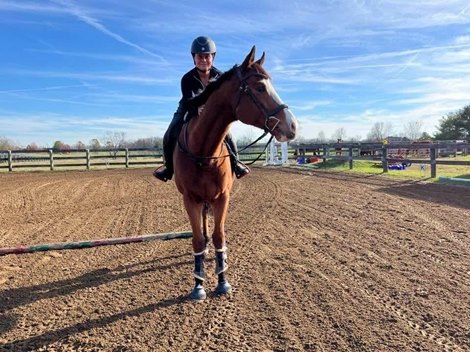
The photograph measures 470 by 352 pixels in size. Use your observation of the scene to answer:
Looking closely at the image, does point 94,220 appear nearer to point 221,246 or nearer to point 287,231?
point 287,231

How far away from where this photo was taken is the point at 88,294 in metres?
4.51

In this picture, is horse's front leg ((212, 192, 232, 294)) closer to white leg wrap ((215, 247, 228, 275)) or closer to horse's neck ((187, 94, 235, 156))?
white leg wrap ((215, 247, 228, 275))

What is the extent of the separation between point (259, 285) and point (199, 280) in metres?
0.71

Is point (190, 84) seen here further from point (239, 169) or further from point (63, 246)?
point (63, 246)

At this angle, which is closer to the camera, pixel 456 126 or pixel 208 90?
pixel 208 90

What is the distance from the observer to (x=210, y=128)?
164 inches

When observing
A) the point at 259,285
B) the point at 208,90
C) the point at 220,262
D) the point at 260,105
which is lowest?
the point at 259,285

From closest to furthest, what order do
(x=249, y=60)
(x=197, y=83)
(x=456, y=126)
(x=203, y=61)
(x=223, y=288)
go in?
(x=249, y=60)
(x=223, y=288)
(x=203, y=61)
(x=197, y=83)
(x=456, y=126)

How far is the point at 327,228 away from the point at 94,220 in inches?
195

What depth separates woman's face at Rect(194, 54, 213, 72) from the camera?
15.2 feet

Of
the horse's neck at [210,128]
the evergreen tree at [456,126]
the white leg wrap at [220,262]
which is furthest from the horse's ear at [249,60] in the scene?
the evergreen tree at [456,126]

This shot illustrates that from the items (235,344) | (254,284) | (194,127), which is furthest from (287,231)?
(235,344)

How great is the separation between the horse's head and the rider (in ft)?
2.52

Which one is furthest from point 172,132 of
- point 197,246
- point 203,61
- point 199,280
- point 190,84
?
point 199,280
